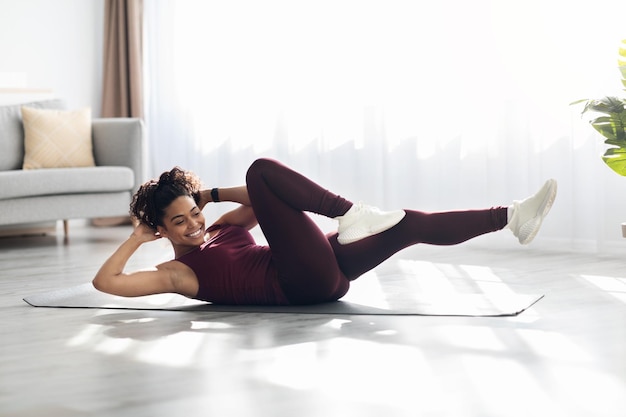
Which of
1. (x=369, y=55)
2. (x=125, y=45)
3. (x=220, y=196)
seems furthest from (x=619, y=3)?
(x=125, y=45)

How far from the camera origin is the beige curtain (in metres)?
6.54

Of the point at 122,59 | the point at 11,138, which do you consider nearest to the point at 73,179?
the point at 11,138

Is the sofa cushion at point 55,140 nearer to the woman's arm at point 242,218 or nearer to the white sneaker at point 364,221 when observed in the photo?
the woman's arm at point 242,218

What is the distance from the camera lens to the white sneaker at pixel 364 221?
8.69 feet

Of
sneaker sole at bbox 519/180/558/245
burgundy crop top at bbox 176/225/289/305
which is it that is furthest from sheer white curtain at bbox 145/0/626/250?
burgundy crop top at bbox 176/225/289/305

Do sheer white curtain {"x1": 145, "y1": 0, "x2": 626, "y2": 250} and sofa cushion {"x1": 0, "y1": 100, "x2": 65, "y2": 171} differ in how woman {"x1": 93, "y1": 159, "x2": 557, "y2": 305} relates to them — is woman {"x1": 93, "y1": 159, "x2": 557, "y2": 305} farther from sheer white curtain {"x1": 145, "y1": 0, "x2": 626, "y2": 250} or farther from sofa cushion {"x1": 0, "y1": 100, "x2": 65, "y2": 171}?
sofa cushion {"x1": 0, "y1": 100, "x2": 65, "y2": 171}

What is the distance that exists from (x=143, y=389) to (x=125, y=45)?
5.00 metres

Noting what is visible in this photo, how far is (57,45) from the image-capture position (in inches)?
259

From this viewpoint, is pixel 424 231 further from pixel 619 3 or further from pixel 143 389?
pixel 619 3

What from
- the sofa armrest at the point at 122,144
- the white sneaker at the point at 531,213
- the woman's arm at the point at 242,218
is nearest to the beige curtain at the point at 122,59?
the sofa armrest at the point at 122,144

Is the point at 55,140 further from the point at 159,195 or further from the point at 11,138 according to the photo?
the point at 159,195

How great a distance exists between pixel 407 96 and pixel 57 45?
10.1 feet

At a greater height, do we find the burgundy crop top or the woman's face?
the woman's face

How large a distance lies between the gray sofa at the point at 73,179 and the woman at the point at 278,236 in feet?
7.72
